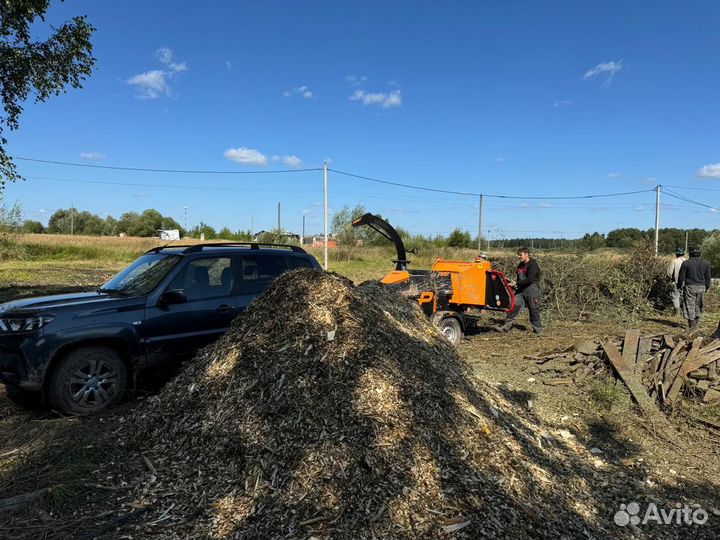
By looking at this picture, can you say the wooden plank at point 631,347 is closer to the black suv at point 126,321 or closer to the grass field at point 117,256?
the black suv at point 126,321

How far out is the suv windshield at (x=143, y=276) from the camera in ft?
19.3

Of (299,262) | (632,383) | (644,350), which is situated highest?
(299,262)

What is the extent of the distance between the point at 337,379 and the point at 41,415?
3.51 meters

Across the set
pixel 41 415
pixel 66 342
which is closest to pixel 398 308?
pixel 66 342

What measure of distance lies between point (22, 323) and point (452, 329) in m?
7.03

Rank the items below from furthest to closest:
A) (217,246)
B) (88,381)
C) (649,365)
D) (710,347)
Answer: (649,365) < (710,347) < (217,246) < (88,381)

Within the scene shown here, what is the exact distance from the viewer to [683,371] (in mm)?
6711

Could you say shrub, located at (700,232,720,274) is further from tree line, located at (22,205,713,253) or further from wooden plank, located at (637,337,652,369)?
wooden plank, located at (637,337,652,369)

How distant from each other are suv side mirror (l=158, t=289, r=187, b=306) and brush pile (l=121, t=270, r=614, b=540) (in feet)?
4.42

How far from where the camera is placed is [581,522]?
3287 mm

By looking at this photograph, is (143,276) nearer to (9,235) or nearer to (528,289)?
(528,289)

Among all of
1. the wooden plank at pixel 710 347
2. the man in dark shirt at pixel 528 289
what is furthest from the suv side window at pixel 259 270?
the wooden plank at pixel 710 347

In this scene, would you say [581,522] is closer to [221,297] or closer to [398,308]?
[398,308]

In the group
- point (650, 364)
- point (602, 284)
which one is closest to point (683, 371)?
point (650, 364)
